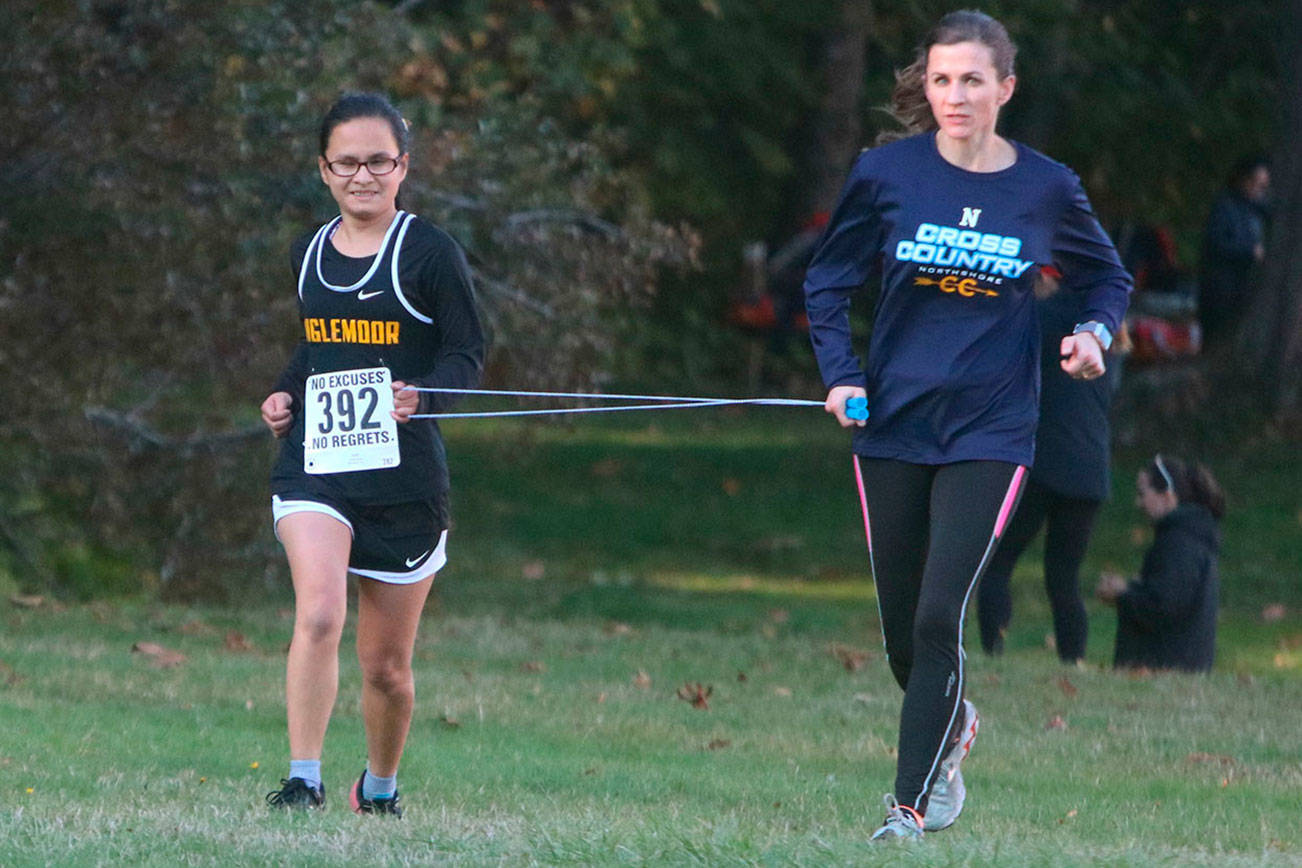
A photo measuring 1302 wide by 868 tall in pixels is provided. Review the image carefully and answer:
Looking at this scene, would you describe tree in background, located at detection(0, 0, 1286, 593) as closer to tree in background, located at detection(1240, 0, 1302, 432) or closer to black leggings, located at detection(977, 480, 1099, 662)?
black leggings, located at detection(977, 480, 1099, 662)

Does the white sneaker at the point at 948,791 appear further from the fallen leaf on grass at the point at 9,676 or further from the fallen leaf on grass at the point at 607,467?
the fallen leaf on grass at the point at 607,467

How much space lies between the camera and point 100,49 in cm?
1062

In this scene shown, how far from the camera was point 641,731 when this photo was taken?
8.09m

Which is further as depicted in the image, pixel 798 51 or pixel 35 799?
pixel 798 51

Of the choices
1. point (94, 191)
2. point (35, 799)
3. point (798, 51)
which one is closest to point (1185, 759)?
point (35, 799)

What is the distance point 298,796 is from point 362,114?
6.02ft

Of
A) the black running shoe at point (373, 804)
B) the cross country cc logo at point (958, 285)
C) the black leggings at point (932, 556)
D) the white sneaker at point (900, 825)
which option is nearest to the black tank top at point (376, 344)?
the black running shoe at point (373, 804)

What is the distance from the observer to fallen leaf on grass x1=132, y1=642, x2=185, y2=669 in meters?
9.21

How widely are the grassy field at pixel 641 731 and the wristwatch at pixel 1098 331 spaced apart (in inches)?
50.9

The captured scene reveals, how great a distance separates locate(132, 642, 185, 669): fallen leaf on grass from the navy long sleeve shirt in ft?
15.3

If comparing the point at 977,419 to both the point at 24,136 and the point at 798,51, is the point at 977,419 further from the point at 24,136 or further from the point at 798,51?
the point at 798,51

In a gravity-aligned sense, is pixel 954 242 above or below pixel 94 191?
above

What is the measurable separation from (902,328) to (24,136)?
677cm

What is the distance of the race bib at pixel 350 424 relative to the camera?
216 inches
